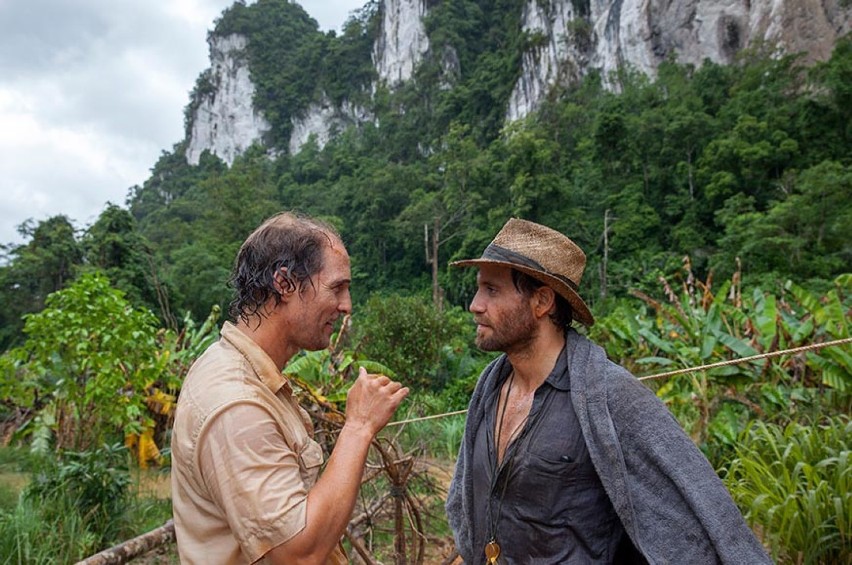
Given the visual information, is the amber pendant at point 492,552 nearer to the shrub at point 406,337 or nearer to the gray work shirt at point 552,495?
the gray work shirt at point 552,495

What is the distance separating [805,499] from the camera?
292 cm

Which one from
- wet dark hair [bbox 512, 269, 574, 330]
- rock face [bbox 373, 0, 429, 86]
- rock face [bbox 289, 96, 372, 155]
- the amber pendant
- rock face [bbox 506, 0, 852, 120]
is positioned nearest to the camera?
the amber pendant

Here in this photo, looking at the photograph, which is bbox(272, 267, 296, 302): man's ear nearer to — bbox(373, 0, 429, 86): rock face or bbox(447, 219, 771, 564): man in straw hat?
bbox(447, 219, 771, 564): man in straw hat

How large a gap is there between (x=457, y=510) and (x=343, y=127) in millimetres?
66740

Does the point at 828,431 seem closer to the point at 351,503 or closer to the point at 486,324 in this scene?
the point at 486,324

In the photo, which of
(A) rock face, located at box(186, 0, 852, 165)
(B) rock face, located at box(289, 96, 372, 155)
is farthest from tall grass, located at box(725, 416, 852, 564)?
(B) rock face, located at box(289, 96, 372, 155)

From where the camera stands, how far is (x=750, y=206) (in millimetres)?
21297

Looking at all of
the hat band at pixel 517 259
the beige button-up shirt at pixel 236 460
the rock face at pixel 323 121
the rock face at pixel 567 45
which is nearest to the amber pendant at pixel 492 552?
the beige button-up shirt at pixel 236 460

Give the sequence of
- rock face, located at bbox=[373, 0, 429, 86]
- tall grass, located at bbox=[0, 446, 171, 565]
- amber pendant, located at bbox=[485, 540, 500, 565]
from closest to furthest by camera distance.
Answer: amber pendant, located at bbox=[485, 540, 500, 565] < tall grass, located at bbox=[0, 446, 171, 565] < rock face, located at bbox=[373, 0, 429, 86]

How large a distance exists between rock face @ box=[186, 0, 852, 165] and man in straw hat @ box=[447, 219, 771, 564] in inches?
1282

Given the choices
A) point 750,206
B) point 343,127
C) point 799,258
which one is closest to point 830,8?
point 750,206

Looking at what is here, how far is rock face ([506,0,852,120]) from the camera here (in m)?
29.3

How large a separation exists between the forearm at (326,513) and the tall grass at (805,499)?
256 centimetres

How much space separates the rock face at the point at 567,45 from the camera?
29.6m
